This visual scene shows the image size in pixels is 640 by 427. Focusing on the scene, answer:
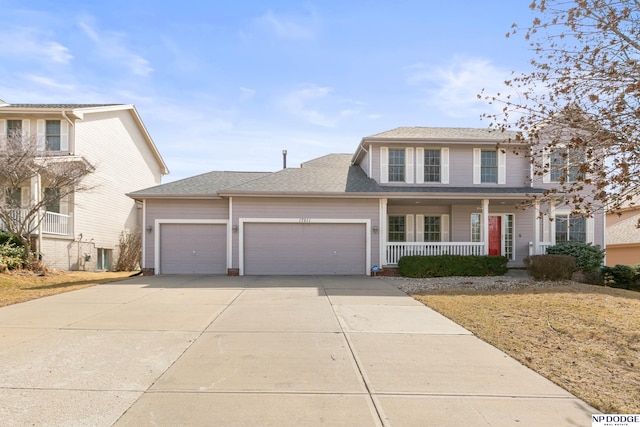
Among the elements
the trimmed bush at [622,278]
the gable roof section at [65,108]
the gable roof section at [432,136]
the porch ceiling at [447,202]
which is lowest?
the trimmed bush at [622,278]

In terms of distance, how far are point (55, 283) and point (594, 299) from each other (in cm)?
1506

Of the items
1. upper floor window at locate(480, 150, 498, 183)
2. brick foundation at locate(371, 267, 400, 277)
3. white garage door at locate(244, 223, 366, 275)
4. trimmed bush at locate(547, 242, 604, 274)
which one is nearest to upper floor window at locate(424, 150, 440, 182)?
upper floor window at locate(480, 150, 498, 183)

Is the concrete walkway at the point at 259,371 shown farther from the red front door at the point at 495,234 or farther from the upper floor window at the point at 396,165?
the red front door at the point at 495,234

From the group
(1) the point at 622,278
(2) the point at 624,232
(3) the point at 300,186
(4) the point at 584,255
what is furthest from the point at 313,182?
(2) the point at 624,232

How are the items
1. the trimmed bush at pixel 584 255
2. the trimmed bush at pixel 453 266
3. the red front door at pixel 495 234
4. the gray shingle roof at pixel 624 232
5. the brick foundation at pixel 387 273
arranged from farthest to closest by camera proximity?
the gray shingle roof at pixel 624 232
the red front door at pixel 495 234
the brick foundation at pixel 387 273
the trimmed bush at pixel 584 255
the trimmed bush at pixel 453 266

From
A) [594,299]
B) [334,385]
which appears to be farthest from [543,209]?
[334,385]

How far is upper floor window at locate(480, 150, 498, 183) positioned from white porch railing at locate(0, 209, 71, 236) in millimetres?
16995

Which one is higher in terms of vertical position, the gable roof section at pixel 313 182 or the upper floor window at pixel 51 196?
the gable roof section at pixel 313 182

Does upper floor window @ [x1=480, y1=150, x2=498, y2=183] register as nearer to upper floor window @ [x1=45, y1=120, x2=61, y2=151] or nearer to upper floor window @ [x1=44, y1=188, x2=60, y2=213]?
upper floor window @ [x1=44, y1=188, x2=60, y2=213]

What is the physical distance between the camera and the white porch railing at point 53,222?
54.7ft

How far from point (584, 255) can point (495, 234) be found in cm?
340

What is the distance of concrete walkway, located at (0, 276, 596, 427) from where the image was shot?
159 inches

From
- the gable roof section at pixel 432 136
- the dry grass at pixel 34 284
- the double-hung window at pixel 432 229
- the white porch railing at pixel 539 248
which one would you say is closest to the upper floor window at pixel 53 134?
the dry grass at pixel 34 284

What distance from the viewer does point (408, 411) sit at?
4152 mm
